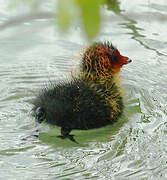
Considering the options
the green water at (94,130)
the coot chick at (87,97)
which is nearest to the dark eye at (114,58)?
the coot chick at (87,97)

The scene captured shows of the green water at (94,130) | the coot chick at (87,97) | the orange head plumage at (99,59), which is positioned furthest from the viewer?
the orange head plumage at (99,59)

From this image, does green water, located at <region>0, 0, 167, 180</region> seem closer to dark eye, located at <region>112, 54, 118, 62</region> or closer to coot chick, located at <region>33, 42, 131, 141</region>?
coot chick, located at <region>33, 42, 131, 141</region>

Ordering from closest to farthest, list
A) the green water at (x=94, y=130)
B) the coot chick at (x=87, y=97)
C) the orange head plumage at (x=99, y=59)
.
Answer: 1. the green water at (x=94, y=130)
2. the coot chick at (x=87, y=97)
3. the orange head plumage at (x=99, y=59)

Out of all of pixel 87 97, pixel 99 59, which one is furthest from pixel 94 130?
pixel 99 59

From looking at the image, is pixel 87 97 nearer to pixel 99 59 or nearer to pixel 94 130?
pixel 94 130

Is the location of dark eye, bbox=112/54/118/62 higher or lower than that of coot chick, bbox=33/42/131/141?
higher

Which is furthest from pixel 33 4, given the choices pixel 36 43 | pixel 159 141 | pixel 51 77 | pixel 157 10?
pixel 157 10

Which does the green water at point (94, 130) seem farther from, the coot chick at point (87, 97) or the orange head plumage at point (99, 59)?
the orange head plumage at point (99, 59)

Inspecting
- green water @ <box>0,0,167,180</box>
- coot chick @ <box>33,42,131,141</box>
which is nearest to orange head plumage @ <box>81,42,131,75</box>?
coot chick @ <box>33,42,131,141</box>
